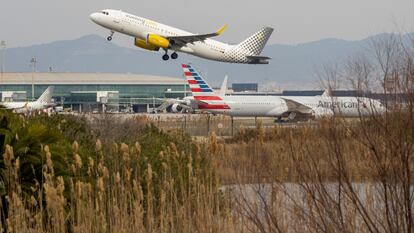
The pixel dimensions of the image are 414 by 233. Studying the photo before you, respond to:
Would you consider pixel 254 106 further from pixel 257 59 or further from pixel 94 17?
pixel 94 17

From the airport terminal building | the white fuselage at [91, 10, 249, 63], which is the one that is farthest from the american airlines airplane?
the airport terminal building

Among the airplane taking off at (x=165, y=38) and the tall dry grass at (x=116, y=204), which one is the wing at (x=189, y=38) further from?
the tall dry grass at (x=116, y=204)

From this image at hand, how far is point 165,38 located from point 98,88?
282 feet

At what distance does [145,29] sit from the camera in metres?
65.9

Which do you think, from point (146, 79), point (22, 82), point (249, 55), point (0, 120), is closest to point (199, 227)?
point (0, 120)

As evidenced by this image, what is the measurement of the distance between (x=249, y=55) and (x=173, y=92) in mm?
78576

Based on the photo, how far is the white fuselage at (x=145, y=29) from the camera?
6494 centimetres

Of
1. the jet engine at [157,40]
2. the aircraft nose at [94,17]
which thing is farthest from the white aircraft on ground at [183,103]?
the aircraft nose at [94,17]

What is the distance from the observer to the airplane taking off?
64500mm

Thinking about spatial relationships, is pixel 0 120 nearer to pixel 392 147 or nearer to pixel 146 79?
pixel 392 147

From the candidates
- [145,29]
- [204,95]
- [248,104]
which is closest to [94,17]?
[145,29]

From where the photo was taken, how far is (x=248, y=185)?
34.1 ft

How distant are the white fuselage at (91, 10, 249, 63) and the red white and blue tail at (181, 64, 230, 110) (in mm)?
1962

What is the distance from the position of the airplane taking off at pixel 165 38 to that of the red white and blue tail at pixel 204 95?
6.44 feet
